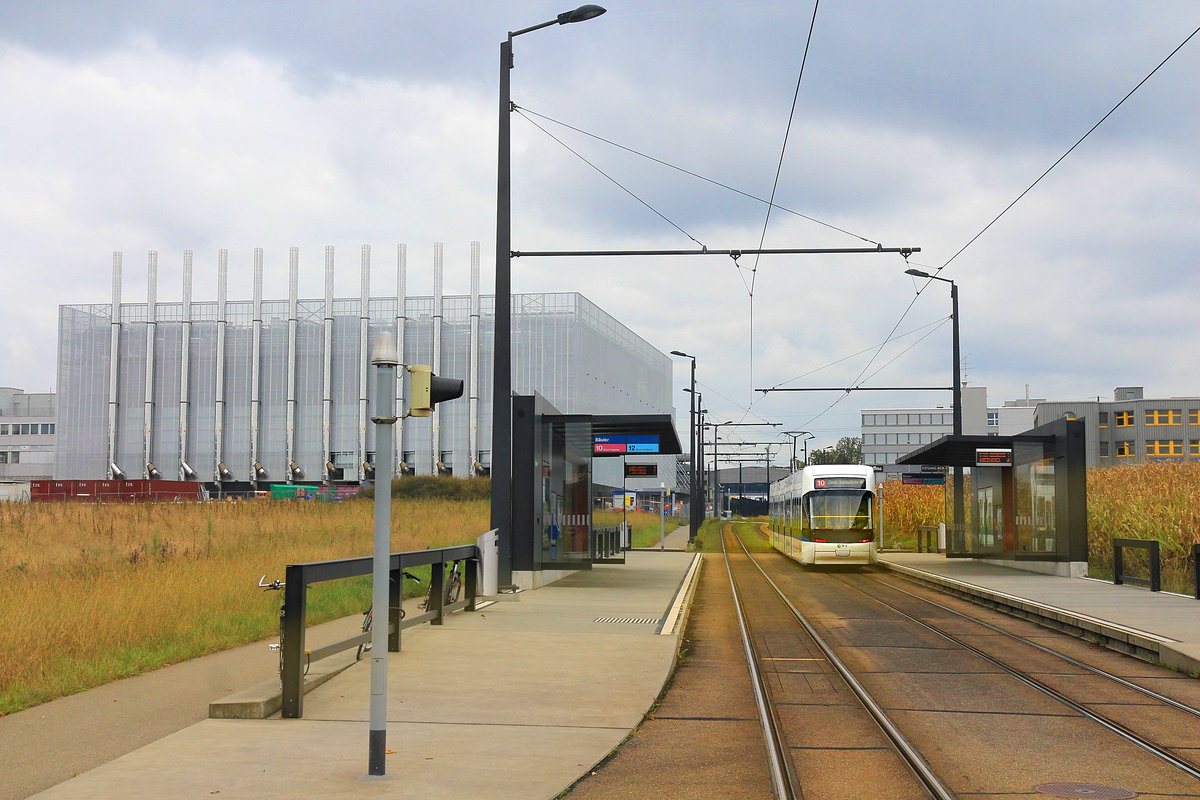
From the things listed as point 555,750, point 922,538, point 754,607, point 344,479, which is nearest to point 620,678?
point 555,750

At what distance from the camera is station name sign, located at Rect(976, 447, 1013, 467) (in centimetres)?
2823

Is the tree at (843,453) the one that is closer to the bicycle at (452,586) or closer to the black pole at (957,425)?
the black pole at (957,425)

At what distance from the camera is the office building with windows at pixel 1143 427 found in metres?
93.1

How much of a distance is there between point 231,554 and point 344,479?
185 feet

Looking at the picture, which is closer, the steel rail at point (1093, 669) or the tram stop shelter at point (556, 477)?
the steel rail at point (1093, 669)

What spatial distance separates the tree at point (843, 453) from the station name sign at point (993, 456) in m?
125

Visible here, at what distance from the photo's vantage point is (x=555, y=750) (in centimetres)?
779

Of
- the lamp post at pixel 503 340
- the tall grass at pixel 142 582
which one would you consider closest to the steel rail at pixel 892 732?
the lamp post at pixel 503 340

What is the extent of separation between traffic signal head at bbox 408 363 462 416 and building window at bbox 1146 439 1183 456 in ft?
317

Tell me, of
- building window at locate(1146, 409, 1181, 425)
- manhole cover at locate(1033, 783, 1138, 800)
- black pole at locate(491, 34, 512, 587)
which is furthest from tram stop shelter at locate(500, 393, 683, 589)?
building window at locate(1146, 409, 1181, 425)

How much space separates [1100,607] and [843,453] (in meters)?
147

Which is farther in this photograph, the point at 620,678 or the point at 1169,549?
→ the point at 1169,549

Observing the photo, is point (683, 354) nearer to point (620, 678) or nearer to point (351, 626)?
point (351, 626)

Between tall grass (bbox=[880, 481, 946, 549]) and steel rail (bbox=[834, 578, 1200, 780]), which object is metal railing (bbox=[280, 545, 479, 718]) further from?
tall grass (bbox=[880, 481, 946, 549])
